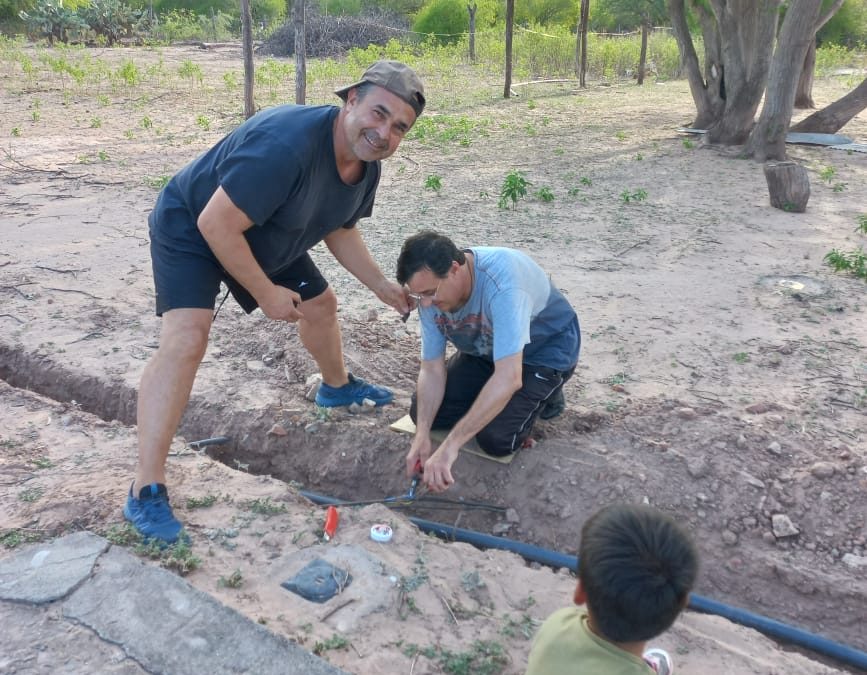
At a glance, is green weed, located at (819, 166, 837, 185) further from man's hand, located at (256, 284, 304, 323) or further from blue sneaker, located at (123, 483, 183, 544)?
blue sneaker, located at (123, 483, 183, 544)

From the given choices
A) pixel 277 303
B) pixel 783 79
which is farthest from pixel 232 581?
pixel 783 79

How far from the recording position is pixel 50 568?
2295 mm

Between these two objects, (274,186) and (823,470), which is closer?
(274,186)

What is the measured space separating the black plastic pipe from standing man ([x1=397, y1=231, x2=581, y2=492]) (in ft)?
1.03

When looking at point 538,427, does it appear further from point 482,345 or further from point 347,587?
point 347,587

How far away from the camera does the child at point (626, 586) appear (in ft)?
5.13

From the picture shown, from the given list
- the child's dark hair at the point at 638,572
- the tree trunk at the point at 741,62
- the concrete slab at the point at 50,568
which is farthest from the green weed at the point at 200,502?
the tree trunk at the point at 741,62

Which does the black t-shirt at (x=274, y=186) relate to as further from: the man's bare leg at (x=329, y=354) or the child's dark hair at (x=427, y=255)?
the man's bare leg at (x=329, y=354)

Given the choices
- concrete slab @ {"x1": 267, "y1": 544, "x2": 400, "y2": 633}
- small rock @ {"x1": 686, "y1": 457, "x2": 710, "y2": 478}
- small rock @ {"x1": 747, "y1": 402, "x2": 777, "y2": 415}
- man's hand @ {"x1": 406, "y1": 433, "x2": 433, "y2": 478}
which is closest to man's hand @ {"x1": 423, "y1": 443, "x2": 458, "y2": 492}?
man's hand @ {"x1": 406, "y1": 433, "x2": 433, "y2": 478}

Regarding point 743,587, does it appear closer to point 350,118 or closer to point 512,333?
point 512,333

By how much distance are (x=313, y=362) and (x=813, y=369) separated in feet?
8.18

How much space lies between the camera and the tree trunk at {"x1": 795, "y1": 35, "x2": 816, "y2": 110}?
13.0m

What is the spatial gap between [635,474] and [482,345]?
80 centimetres

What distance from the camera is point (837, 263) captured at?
5.11 metres
